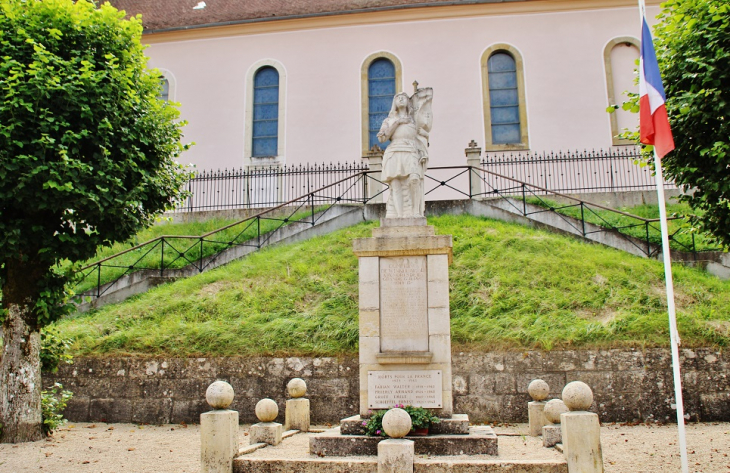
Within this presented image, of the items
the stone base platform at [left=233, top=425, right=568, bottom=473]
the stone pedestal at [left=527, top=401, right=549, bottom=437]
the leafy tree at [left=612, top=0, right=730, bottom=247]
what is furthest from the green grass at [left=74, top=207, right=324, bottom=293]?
the leafy tree at [left=612, top=0, right=730, bottom=247]

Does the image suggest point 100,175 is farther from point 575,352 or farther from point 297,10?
point 297,10

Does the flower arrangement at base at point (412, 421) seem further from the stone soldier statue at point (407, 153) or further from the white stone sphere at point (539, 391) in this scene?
the stone soldier statue at point (407, 153)

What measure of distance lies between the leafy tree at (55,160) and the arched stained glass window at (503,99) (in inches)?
666

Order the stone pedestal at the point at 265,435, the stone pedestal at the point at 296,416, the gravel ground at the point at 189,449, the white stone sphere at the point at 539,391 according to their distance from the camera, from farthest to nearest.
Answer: the stone pedestal at the point at 296,416, the white stone sphere at the point at 539,391, the stone pedestal at the point at 265,435, the gravel ground at the point at 189,449

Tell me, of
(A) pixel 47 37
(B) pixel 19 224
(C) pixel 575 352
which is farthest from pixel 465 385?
(A) pixel 47 37

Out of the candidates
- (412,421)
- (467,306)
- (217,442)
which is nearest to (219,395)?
(217,442)

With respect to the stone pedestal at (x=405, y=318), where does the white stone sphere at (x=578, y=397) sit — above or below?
below

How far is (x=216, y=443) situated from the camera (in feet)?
24.0

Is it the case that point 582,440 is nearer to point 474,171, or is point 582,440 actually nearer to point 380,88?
point 474,171

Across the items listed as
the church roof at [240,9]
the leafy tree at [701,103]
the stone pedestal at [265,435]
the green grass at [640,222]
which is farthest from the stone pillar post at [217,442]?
the church roof at [240,9]

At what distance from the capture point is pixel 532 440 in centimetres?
890

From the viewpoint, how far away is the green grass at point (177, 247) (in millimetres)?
16109

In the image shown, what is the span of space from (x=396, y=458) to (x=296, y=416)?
3.52m

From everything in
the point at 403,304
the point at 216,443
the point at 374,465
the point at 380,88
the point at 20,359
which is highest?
the point at 380,88
